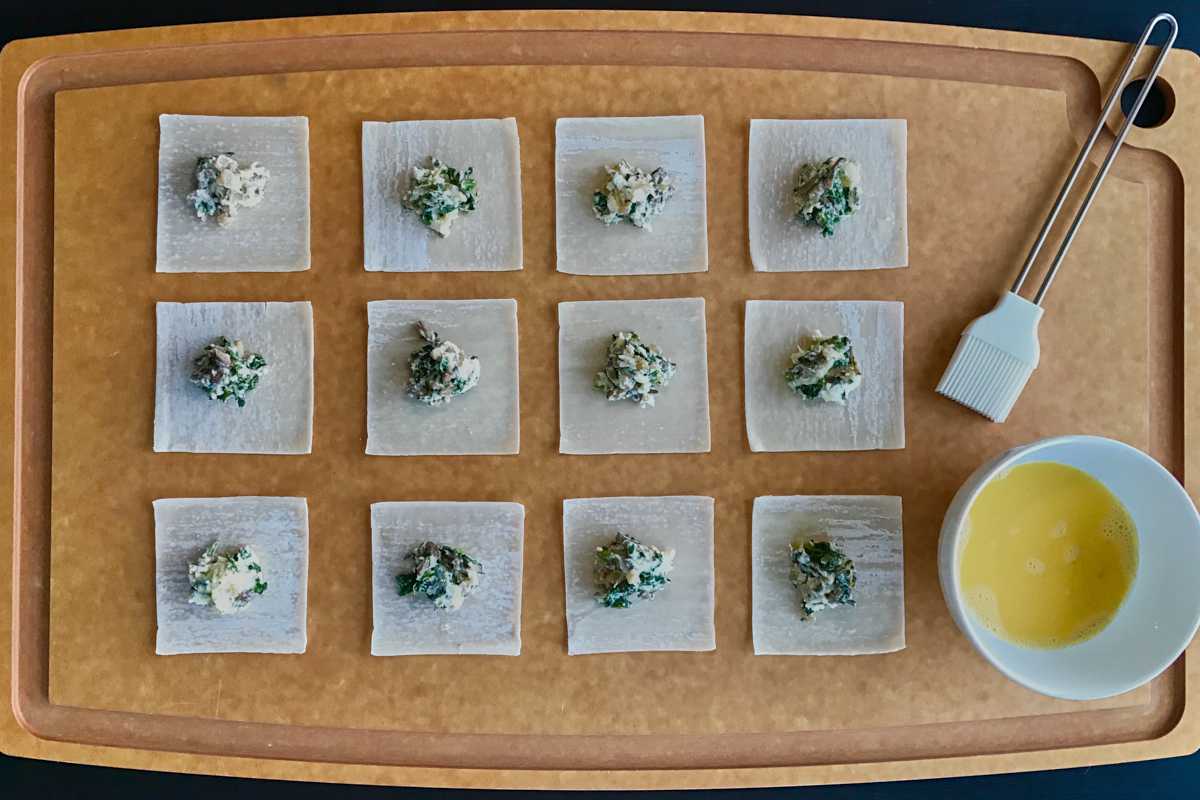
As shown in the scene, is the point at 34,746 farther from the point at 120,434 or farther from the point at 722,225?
the point at 722,225

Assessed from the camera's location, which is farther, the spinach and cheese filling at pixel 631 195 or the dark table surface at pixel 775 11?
the dark table surface at pixel 775 11

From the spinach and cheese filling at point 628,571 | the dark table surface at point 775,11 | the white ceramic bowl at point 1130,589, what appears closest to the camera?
the white ceramic bowl at point 1130,589

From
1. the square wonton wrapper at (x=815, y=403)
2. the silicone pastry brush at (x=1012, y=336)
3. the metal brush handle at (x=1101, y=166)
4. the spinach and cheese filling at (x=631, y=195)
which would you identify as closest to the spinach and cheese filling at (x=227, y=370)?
the spinach and cheese filling at (x=631, y=195)

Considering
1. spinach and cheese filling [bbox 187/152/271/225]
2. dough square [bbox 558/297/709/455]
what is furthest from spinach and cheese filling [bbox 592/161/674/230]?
spinach and cheese filling [bbox 187/152/271/225]

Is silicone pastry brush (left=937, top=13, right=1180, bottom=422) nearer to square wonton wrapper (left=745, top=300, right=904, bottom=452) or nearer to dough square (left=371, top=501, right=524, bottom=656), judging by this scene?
square wonton wrapper (left=745, top=300, right=904, bottom=452)

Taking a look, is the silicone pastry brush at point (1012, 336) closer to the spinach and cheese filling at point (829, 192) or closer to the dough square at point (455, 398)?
the spinach and cheese filling at point (829, 192)
